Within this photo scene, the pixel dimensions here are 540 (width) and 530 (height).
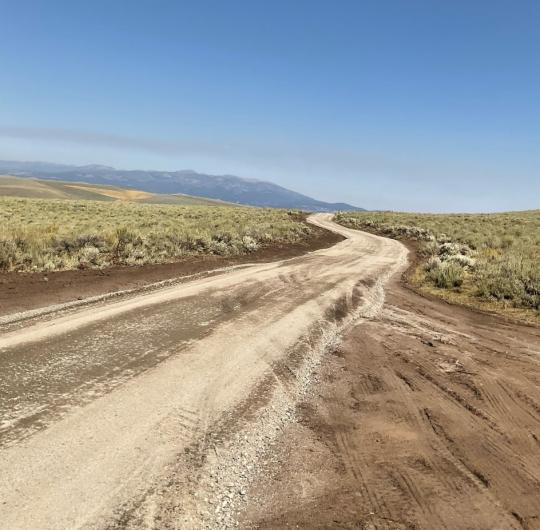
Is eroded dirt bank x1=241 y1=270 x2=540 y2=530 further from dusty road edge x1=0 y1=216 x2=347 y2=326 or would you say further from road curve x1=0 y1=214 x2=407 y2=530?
dusty road edge x1=0 y1=216 x2=347 y2=326

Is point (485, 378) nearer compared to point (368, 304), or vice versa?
point (485, 378)

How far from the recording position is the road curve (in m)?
4.25

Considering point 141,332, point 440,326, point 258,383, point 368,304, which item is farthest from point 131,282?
point 440,326

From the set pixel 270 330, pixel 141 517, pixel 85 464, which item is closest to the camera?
pixel 141 517

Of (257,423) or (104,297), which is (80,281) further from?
(257,423)

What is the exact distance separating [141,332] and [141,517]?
5.18m

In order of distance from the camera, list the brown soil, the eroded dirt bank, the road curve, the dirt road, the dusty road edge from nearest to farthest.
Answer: the road curve → the dirt road → the eroded dirt bank → the dusty road edge → the brown soil

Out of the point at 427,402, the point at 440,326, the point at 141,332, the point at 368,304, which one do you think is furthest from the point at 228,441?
the point at 368,304

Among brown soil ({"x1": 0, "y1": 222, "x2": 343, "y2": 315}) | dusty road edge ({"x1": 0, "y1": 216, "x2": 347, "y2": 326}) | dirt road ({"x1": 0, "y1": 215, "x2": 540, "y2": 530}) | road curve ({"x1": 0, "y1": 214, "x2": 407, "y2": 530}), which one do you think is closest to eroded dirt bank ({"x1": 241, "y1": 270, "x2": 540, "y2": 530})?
dirt road ({"x1": 0, "y1": 215, "x2": 540, "y2": 530})

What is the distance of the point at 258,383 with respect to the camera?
7234 millimetres

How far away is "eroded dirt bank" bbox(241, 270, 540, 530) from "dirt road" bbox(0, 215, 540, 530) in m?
0.02

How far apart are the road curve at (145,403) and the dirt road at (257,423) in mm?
24

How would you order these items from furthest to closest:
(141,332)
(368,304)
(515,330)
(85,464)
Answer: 1. (368,304)
2. (515,330)
3. (141,332)
4. (85,464)

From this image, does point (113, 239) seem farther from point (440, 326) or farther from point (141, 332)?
point (440, 326)
